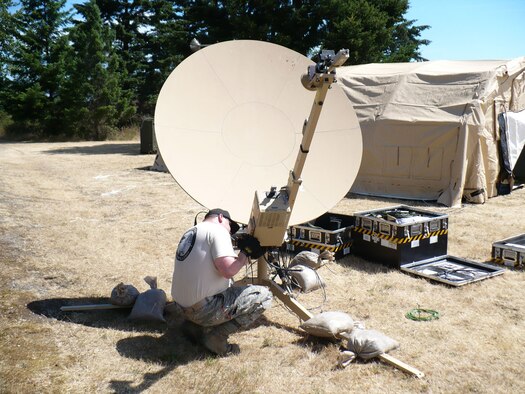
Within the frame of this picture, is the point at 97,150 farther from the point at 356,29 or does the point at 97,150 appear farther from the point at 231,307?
the point at 231,307

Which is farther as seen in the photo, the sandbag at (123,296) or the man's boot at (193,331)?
the sandbag at (123,296)

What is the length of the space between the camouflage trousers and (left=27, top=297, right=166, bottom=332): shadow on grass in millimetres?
723

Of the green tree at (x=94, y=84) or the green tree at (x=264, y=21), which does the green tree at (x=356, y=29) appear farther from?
the green tree at (x=94, y=84)

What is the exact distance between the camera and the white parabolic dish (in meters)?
5.44

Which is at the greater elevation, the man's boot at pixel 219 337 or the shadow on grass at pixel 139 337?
the man's boot at pixel 219 337

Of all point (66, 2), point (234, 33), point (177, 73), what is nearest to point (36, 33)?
point (66, 2)

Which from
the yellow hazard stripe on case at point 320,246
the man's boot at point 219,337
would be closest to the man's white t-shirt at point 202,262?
the man's boot at point 219,337

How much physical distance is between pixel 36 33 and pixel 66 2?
3.25 meters

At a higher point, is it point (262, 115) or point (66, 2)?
point (66, 2)

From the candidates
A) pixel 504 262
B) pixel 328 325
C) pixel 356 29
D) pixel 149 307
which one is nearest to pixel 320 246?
pixel 504 262

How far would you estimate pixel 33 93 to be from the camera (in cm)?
3178

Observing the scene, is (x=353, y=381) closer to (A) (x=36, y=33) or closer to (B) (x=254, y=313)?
(B) (x=254, y=313)

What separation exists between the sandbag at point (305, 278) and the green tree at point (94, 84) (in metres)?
27.4

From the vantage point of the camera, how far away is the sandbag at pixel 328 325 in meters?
4.69
